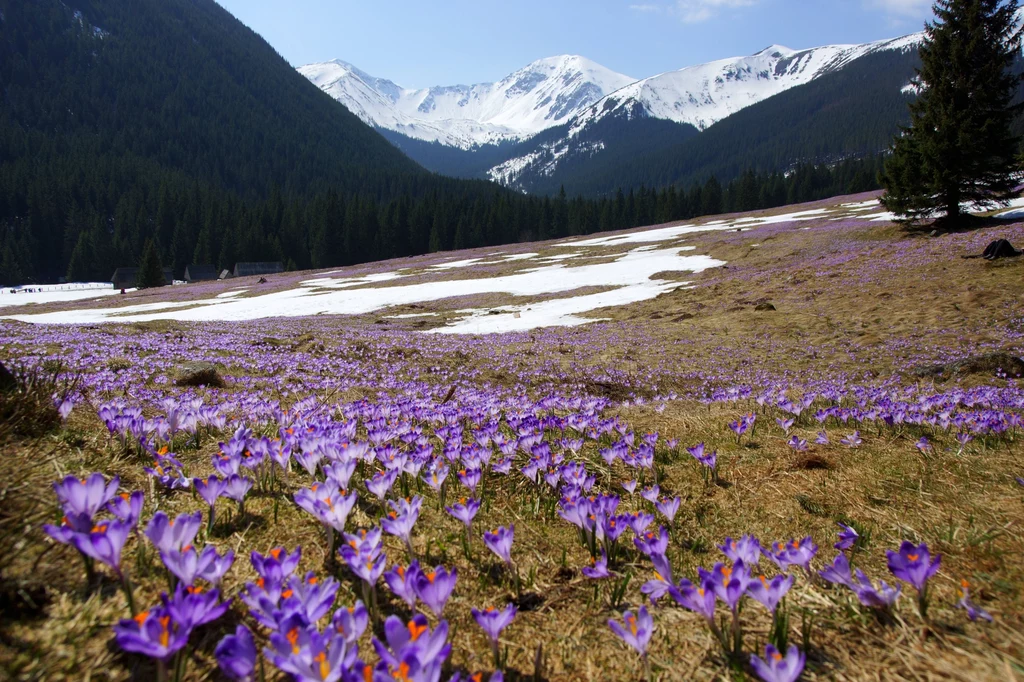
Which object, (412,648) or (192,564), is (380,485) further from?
(412,648)

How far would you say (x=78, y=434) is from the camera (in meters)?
3.05

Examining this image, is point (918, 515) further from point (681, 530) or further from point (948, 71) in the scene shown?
point (948, 71)

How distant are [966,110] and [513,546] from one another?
116 feet

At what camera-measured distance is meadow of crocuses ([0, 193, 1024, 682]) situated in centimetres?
133

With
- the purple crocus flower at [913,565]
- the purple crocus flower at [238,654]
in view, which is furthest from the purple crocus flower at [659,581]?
the purple crocus flower at [238,654]

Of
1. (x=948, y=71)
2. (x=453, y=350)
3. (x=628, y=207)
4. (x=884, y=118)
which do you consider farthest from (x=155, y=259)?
(x=884, y=118)

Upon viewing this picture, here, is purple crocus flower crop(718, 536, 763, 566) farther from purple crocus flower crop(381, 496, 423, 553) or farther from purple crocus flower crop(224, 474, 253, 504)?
purple crocus flower crop(224, 474, 253, 504)

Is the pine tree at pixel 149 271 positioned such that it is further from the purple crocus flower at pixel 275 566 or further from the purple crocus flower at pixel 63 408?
the purple crocus flower at pixel 275 566

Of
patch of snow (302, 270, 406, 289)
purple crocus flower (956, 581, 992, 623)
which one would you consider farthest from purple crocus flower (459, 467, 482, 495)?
patch of snow (302, 270, 406, 289)

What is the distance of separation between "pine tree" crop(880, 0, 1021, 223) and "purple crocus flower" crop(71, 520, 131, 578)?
3424cm

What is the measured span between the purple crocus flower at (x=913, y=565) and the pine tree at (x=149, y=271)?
79.7 meters

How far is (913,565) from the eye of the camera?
151 cm

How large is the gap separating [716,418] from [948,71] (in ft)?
109

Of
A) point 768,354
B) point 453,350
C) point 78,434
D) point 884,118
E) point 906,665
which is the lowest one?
point 768,354
